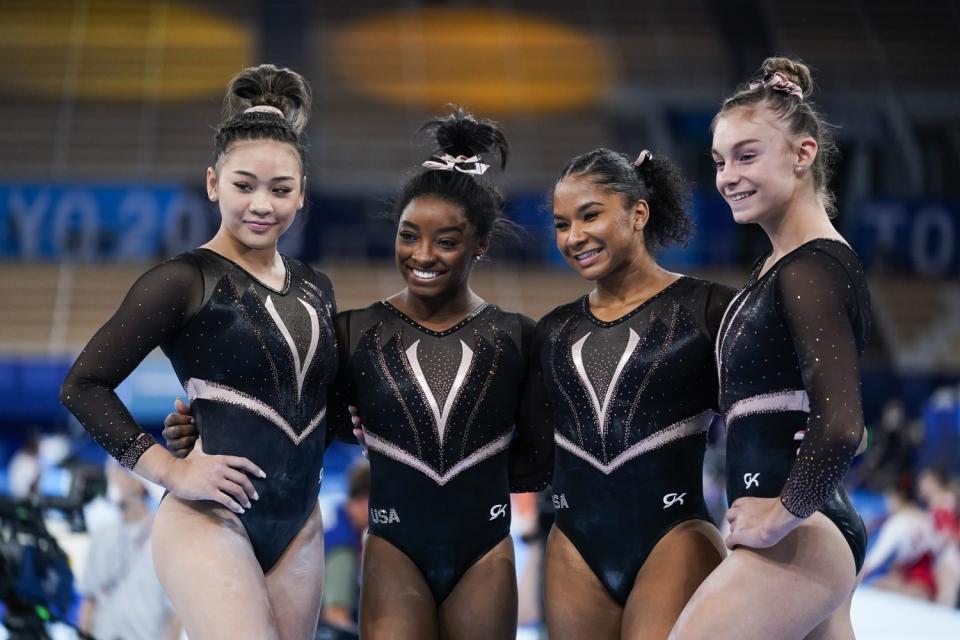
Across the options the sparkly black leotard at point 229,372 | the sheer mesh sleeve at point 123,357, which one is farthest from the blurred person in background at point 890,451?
the sheer mesh sleeve at point 123,357

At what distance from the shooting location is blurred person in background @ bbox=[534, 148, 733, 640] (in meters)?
2.95

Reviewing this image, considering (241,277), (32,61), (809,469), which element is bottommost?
(809,469)

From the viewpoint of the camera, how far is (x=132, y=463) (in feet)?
→ 9.21

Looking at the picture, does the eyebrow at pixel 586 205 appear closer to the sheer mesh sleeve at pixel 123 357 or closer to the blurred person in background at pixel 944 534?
the sheer mesh sleeve at pixel 123 357

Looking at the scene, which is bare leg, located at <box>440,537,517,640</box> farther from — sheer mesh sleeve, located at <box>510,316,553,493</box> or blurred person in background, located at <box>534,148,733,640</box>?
sheer mesh sleeve, located at <box>510,316,553,493</box>

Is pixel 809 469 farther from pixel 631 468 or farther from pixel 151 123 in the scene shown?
pixel 151 123

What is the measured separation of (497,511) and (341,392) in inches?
22.0

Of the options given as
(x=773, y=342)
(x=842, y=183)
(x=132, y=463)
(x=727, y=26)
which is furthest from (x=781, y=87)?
(x=727, y=26)

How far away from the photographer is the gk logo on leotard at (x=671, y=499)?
2.98 metres

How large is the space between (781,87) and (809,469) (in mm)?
935

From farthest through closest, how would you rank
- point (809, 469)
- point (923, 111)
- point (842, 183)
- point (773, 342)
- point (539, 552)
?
point (923, 111), point (842, 183), point (539, 552), point (773, 342), point (809, 469)

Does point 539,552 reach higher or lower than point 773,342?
lower

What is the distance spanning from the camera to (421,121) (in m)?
16.0

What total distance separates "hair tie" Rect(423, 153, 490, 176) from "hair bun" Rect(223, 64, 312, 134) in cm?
39
